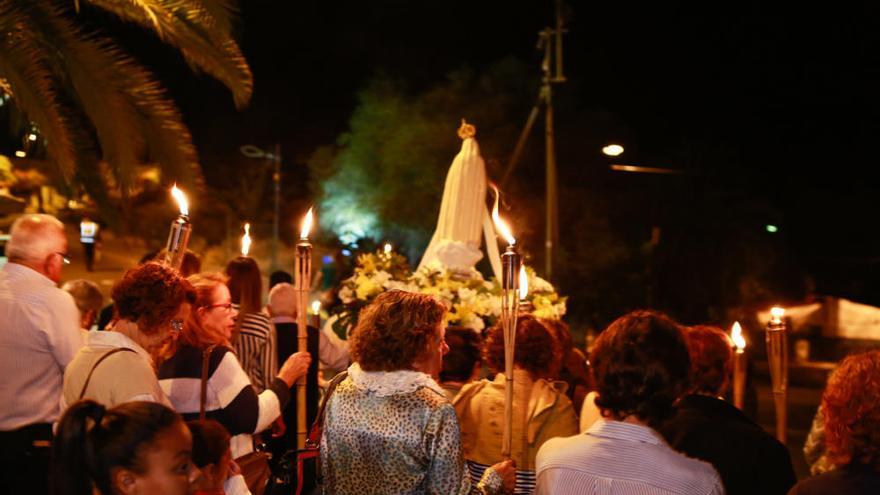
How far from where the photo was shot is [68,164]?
739cm

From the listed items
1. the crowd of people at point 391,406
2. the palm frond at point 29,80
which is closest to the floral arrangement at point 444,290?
the crowd of people at point 391,406

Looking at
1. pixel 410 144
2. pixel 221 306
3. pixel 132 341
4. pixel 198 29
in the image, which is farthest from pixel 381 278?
pixel 410 144

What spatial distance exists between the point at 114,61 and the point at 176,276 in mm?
4163

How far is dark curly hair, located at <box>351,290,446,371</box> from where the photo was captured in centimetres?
379

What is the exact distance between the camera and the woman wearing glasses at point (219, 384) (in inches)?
183

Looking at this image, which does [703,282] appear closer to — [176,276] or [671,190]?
[671,190]

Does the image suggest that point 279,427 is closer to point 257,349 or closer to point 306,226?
point 257,349

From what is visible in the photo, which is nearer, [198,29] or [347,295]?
[347,295]

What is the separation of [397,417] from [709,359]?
1.54m

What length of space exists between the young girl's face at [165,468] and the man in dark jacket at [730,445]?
1945 mm

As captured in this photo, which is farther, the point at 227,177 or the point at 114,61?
the point at 227,177

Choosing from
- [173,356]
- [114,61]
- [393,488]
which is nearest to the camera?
[393,488]

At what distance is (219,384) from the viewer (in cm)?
466

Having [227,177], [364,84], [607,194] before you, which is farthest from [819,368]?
[227,177]
